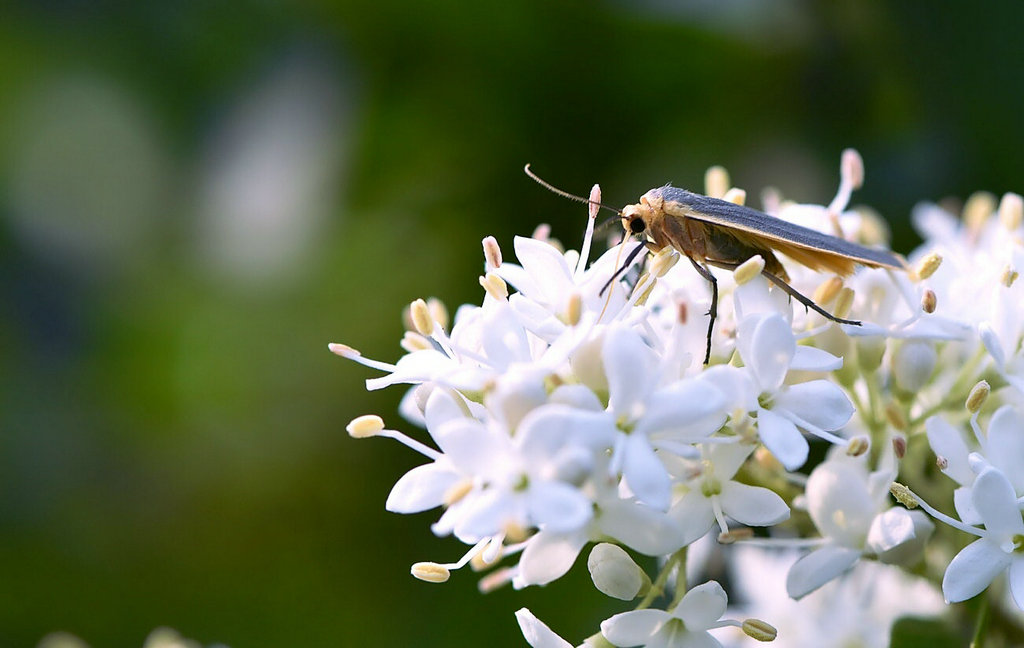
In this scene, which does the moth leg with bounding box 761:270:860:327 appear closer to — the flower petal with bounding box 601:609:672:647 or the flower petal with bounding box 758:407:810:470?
the flower petal with bounding box 758:407:810:470

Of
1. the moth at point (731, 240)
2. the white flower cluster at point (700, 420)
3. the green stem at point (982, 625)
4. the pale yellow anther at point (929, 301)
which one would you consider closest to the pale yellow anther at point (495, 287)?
the white flower cluster at point (700, 420)

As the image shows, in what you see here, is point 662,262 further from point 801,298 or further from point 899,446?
point 899,446

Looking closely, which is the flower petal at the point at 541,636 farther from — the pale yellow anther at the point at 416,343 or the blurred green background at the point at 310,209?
the blurred green background at the point at 310,209

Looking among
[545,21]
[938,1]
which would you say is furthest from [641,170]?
[938,1]

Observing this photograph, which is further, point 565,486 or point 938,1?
point 938,1

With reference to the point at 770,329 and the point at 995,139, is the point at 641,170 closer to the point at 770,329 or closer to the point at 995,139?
the point at 995,139

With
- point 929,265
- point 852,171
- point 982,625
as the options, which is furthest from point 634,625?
point 852,171
